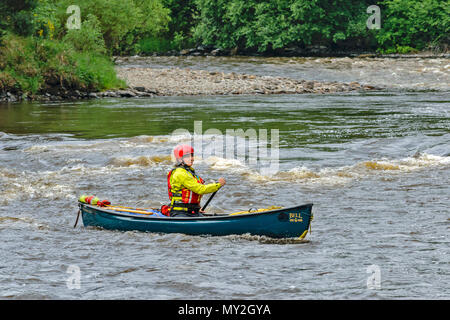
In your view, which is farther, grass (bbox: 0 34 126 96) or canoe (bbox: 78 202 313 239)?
grass (bbox: 0 34 126 96)

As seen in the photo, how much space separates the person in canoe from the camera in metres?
7.80

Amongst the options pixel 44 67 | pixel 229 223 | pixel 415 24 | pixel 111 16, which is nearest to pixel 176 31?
pixel 415 24

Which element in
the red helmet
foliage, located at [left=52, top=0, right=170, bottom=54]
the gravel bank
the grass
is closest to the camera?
the red helmet

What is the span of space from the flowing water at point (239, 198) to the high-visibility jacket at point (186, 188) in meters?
0.42

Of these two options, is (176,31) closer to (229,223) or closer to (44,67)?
(44,67)

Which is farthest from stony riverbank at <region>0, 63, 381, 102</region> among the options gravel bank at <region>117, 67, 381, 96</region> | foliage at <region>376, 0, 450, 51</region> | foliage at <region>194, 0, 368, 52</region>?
foliage at <region>376, 0, 450, 51</region>

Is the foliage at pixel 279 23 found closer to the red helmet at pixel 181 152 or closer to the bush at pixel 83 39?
the bush at pixel 83 39

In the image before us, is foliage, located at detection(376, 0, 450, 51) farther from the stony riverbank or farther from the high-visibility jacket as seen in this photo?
the high-visibility jacket

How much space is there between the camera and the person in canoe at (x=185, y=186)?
7.80 metres

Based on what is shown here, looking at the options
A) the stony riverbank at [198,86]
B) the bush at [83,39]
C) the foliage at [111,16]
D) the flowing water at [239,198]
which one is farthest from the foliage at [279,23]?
the flowing water at [239,198]

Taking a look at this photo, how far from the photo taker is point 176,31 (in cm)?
5766

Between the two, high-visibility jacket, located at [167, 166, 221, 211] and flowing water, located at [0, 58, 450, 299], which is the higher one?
high-visibility jacket, located at [167, 166, 221, 211]

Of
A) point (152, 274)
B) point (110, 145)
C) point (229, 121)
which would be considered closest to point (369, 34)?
point (229, 121)

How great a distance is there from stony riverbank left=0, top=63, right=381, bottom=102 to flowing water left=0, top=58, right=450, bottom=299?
4.06 metres
